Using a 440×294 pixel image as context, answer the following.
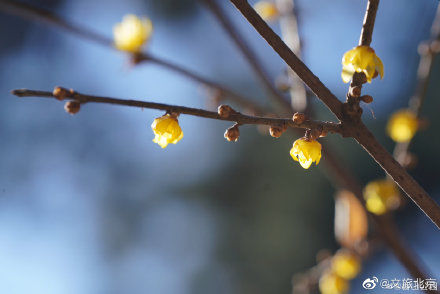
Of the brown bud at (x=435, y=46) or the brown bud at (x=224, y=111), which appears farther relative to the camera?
the brown bud at (x=435, y=46)

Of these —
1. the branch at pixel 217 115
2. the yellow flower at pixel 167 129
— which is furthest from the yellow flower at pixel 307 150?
the yellow flower at pixel 167 129

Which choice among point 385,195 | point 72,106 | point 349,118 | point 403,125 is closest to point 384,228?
point 385,195

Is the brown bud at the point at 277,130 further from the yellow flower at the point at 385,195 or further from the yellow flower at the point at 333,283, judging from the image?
the yellow flower at the point at 333,283

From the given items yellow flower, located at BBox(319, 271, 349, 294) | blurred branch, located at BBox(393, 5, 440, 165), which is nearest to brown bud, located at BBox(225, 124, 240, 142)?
blurred branch, located at BBox(393, 5, 440, 165)

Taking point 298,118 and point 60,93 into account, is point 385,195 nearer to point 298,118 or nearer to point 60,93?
point 298,118

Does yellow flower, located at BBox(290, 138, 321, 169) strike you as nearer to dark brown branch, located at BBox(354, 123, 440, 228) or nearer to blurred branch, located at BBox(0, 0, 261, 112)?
dark brown branch, located at BBox(354, 123, 440, 228)

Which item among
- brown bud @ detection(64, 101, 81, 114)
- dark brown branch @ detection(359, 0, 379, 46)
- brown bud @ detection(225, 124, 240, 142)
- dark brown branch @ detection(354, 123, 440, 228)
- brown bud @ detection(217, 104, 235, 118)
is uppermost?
dark brown branch @ detection(359, 0, 379, 46)

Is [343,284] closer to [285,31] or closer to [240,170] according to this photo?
[285,31]
